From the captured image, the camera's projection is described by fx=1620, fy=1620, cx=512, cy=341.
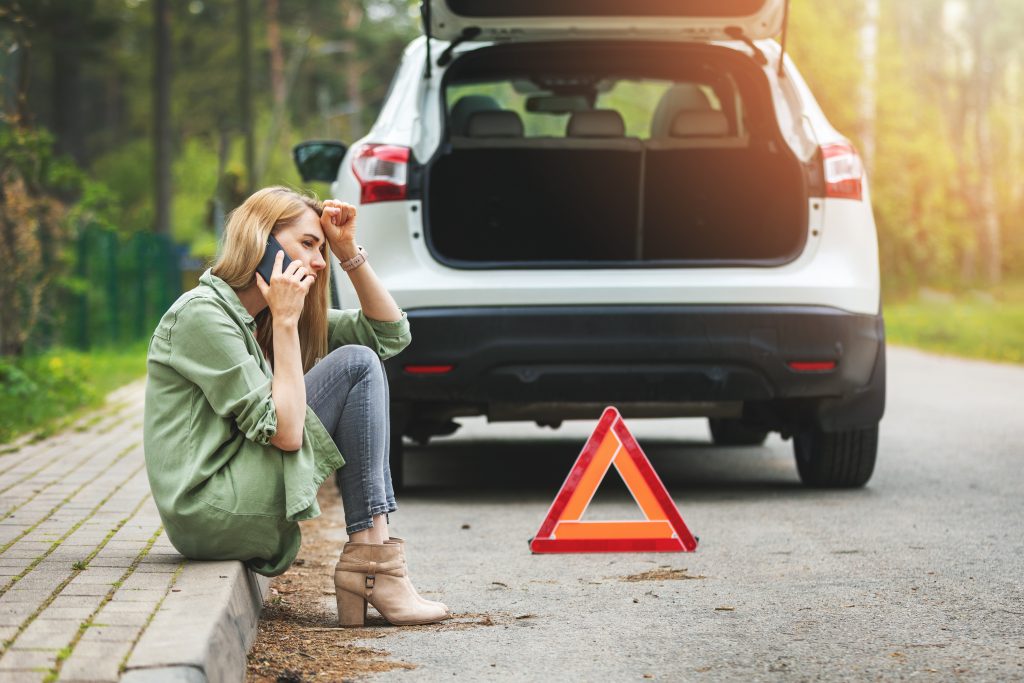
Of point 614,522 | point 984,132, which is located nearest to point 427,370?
point 614,522

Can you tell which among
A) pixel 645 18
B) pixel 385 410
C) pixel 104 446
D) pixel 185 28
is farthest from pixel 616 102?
pixel 185 28

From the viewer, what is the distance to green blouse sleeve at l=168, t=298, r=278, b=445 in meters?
4.24

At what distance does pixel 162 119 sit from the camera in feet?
87.5

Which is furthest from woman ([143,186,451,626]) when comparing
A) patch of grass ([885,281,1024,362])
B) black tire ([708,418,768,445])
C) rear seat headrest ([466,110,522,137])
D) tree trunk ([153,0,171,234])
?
tree trunk ([153,0,171,234])

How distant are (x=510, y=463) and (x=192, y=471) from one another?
4428 mm

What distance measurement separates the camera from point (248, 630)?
4.24m

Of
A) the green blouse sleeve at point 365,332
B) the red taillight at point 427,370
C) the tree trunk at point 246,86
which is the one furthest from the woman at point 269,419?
the tree trunk at point 246,86

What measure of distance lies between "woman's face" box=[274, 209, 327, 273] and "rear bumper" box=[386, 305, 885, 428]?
1872 mm

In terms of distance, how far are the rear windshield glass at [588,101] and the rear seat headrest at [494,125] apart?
0.04 m

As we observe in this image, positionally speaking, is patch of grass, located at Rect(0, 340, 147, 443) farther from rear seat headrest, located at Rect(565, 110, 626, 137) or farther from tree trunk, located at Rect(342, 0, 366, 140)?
tree trunk, located at Rect(342, 0, 366, 140)

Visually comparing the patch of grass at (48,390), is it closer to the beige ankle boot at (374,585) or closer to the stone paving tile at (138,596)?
the beige ankle boot at (374,585)

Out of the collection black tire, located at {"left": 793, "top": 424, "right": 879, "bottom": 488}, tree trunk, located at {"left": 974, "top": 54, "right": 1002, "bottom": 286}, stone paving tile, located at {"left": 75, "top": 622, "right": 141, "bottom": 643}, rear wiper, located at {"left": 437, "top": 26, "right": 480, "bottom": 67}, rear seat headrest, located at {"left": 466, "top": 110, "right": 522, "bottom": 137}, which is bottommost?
tree trunk, located at {"left": 974, "top": 54, "right": 1002, "bottom": 286}

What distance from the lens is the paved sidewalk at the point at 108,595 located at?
342cm


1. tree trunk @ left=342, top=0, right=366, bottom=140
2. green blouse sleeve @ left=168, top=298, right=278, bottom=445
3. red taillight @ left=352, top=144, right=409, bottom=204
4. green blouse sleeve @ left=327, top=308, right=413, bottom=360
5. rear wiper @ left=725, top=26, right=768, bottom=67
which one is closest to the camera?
green blouse sleeve @ left=168, top=298, right=278, bottom=445
